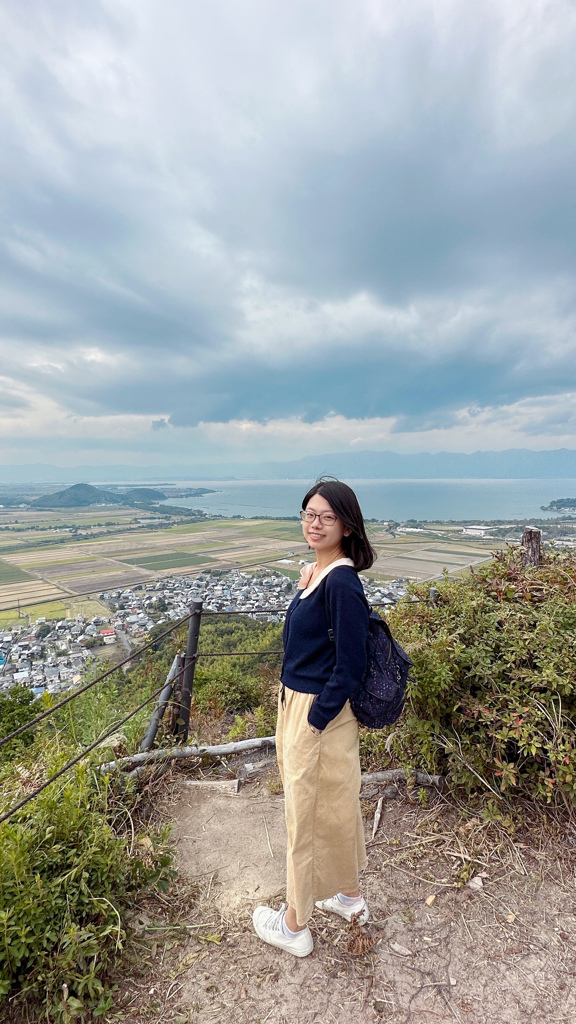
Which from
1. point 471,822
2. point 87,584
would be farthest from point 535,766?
point 87,584

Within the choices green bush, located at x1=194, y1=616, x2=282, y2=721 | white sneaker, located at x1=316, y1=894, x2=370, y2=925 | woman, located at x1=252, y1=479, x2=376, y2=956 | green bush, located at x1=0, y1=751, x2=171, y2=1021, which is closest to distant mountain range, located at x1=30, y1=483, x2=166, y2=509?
green bush, located at x1=194, y1=616, x2=282, y2=721

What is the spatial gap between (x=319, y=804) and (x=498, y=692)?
131 cm

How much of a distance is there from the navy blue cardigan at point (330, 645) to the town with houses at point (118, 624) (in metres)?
5.98

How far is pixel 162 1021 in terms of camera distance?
155cm

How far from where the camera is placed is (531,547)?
3.23 m

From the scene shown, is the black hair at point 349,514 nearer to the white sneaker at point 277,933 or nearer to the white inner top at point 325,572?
the white inner top at point 325,572

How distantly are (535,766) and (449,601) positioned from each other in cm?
108

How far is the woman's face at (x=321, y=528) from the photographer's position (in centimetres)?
164

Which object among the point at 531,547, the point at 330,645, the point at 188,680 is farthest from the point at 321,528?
the point at 531,547

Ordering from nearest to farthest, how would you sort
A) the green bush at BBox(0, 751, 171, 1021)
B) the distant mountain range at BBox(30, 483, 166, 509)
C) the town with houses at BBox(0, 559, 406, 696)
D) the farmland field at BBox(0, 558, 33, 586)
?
the green bush at BBox(0, 751, 171, 1021) < the town with houses at BBox(0, 559, 406, 696) < the farmland field at BBox(0, 558, 33, 586) < the distant mountain range at BBox(30, 483, 166, 509)

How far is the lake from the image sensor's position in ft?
62.0

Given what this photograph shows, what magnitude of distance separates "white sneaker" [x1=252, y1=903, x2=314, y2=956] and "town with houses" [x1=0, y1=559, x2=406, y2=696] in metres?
5.57

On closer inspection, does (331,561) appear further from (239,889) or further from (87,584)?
(87,584)

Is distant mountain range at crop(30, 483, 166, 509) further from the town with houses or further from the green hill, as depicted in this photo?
the town with houses
